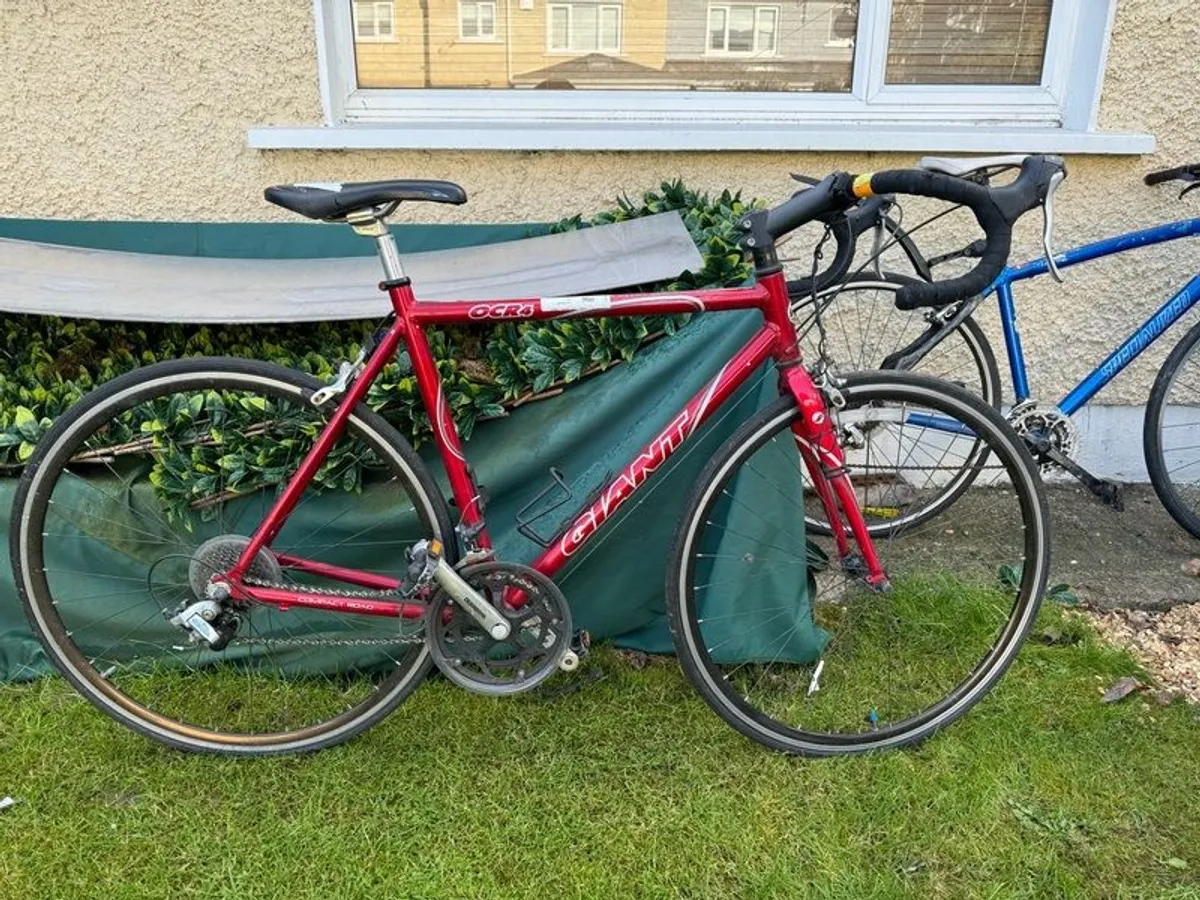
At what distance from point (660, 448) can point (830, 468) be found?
1.39 ft

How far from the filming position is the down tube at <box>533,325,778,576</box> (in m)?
2.06

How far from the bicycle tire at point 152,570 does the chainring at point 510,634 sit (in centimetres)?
10

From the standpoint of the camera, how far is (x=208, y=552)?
84.4 inches

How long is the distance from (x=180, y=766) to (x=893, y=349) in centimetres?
288

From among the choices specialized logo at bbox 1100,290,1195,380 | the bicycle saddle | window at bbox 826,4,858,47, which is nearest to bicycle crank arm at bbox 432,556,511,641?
the bicycle saddle

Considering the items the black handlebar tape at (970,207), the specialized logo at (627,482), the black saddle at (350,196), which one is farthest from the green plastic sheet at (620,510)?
the black saddle at (350,196)

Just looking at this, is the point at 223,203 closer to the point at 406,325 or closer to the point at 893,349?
the point at 406,325

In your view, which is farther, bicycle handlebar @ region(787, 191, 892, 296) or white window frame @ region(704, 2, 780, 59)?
white window frame @ region(704, 2, 780, 59)

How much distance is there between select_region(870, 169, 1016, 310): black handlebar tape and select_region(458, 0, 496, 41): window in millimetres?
2021

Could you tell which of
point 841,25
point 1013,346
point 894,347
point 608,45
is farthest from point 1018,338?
point 608,45

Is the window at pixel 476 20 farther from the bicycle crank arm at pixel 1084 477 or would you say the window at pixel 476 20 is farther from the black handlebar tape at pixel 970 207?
the bicycle crank arm at pixel 1084 477

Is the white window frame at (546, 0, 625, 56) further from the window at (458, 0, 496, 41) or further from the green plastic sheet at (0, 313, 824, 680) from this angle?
the green plastic sheet at (0, 313, 824, 680)

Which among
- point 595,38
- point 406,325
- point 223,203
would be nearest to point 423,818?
point 406,325

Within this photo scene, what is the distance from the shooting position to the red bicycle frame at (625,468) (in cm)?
197
